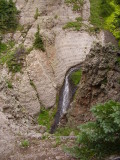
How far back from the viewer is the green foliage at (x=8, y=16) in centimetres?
3359

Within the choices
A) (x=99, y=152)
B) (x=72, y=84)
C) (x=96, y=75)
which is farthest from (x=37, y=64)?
(x=99, y=152)

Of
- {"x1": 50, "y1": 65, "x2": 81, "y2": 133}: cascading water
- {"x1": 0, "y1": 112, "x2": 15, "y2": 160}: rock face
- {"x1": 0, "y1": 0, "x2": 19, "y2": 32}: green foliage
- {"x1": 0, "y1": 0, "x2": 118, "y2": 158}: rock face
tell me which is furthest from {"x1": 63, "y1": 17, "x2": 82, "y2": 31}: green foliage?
{"x1": 0, "y1": 112, "x2": 15, "y2": 160}: rock face

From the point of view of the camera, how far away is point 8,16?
34.0 metres

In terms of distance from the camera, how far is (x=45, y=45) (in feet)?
106

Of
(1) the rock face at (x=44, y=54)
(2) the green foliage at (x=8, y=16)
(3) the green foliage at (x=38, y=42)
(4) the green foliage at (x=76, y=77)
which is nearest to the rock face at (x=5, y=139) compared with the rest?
(1) the rock face at (x=44, y=54)

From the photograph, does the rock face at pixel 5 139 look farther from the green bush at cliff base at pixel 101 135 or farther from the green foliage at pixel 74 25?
the green foliage at pixel 74 25

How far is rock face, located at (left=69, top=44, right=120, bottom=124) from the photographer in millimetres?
18875

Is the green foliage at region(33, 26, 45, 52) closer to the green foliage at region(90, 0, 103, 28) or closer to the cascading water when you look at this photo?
the cascading water

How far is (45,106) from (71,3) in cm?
1730

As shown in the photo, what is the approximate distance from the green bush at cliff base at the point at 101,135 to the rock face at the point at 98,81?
6.93 m

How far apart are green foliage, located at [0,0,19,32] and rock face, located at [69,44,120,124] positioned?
16585 mm

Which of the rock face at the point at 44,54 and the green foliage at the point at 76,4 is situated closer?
the rock face at the point at 44,54

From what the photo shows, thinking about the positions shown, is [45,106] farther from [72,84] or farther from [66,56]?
[66,56]

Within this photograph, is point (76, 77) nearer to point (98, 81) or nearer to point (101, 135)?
point (98, 81)
